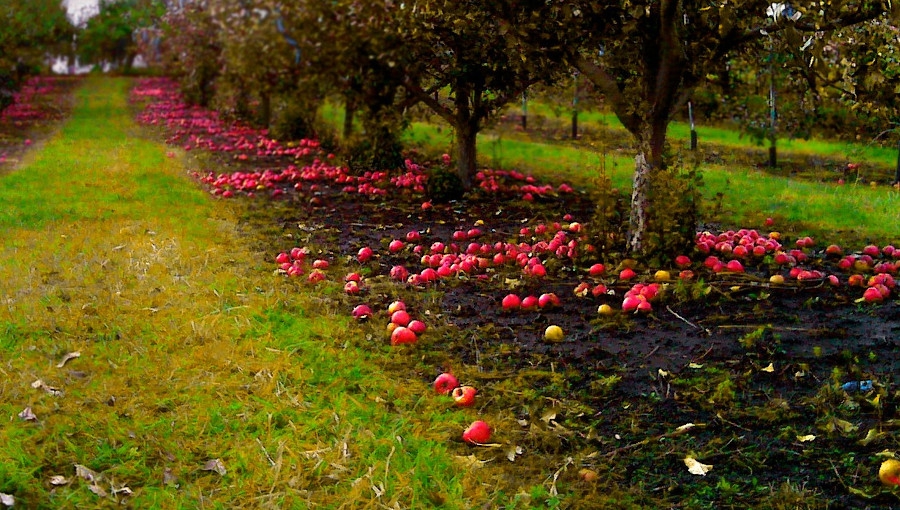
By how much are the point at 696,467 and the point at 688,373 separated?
1.10 metres

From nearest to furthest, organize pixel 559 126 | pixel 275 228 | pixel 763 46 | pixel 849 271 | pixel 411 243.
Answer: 1. pixel 849 271
2. pixel 763 46
3. pixel 411 243
4. pixel 275 228
5. pixel 559 126

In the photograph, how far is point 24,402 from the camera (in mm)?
4293

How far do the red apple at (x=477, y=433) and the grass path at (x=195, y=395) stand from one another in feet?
0.21

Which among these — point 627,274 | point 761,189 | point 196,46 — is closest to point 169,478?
point 627,274

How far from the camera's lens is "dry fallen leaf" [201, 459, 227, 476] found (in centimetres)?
365

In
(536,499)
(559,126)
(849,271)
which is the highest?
(559,126)

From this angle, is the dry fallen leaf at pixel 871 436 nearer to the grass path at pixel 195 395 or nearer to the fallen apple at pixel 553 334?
the grass path at pixel 195 395

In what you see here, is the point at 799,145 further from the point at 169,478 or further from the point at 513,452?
the point at 169,478

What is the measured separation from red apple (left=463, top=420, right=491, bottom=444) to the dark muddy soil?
0.15 metres

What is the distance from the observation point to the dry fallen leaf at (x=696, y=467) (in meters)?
3.58

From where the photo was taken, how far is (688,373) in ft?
15.3

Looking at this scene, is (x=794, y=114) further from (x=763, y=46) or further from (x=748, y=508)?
(x=748, y=508)

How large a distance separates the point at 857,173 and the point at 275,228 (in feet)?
29.2

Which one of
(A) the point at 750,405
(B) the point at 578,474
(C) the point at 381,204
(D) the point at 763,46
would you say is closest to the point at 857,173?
(D) the point at 763,46
